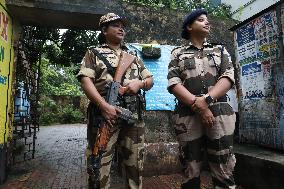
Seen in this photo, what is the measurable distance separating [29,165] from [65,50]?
411 centimetres

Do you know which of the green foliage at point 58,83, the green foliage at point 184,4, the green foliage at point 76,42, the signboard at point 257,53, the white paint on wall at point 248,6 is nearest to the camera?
the signboard at point 257,53

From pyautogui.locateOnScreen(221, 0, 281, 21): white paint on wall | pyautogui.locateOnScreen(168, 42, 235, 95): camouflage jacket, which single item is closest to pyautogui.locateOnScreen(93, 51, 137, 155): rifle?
pyautogui.locateOnScreen(168, 42, 235, 95): camouflage jacket

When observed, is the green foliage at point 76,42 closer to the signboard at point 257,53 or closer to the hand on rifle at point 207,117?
the signboard at point 257,53

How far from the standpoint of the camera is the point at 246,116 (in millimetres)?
4051

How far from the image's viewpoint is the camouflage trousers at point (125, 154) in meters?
2.44

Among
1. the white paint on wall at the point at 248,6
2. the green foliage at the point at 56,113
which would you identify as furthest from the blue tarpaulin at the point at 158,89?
the green foliage at the point at 56,113

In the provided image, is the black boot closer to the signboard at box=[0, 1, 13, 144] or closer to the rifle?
the rifle

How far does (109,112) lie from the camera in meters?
2.34

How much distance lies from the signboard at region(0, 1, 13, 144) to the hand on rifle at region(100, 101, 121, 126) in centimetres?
253

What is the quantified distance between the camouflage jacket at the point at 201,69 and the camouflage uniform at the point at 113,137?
1.55 feet

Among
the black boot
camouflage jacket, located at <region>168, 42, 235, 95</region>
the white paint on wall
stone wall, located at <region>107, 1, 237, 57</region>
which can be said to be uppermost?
the white paint on wall

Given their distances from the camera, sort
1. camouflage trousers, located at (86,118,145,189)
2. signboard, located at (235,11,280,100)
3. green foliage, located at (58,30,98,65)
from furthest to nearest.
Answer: green foliage, located at (58,30,98,65), signboard, located at (235,11,280,100), camouflage trousers, located at (86,118,145,189)

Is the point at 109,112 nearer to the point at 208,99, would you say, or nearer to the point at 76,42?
the point at 208,99

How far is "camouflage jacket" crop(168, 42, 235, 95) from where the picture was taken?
100 inches
